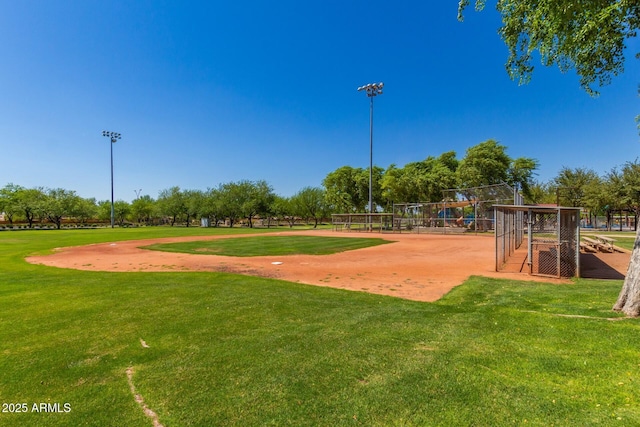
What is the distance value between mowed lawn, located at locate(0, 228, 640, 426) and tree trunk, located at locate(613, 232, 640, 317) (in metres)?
0.39

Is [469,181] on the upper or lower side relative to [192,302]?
upper

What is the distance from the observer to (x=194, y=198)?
7144cm

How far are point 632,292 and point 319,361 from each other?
18.1 ft

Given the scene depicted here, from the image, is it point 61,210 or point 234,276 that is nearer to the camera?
point 234,276

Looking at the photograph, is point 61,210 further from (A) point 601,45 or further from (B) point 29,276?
(A) point 601,45

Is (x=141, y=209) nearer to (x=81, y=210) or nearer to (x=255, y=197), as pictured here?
(x=81, y=210)

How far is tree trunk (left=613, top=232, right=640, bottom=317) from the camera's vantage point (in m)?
5.23

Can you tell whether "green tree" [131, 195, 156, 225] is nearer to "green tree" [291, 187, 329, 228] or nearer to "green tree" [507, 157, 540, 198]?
"green tree" [291, 187, 329, 228]

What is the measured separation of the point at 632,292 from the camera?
532 cm

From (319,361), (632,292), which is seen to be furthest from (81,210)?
(632,292)

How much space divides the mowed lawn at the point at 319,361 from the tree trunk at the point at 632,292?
0.39m

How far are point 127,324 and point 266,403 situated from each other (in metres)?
3.49

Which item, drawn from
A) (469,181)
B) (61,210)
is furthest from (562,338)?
(61,210)

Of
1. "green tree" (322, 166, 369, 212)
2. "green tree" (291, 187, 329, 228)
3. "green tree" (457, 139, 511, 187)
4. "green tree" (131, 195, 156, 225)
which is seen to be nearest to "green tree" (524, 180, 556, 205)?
"green tree" (457, 139, 511, 187)
